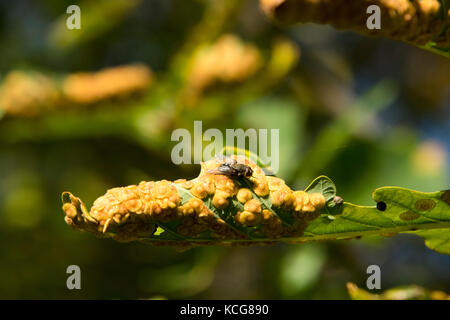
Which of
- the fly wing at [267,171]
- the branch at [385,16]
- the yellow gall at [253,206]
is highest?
the branch at [385,16]

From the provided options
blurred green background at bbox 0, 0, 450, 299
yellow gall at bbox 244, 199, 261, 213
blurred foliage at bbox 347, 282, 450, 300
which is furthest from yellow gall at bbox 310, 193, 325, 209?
blurred green background at bbox 0, 0, 450, 299

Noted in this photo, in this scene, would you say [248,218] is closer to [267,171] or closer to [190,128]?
[267,171]

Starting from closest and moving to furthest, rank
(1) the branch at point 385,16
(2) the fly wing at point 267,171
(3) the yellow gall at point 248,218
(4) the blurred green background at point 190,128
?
1. (1) the branch at point 385,16
2. (3) the yellow gall at point 248,218
3. (2) the fly wing at point 267,171
4. (4) the blurred green background at point 190,128

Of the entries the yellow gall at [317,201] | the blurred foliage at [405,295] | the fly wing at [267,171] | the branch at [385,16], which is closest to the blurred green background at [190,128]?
the blurred foliage at [405,295]

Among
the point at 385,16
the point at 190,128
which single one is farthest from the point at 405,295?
the point at 190,128

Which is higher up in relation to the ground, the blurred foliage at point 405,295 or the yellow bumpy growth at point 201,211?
the yellow bumpy growth at point 201,211

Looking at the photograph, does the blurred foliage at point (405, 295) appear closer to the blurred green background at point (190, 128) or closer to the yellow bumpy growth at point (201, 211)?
the yellow bumpy growth at point (201, 211)
